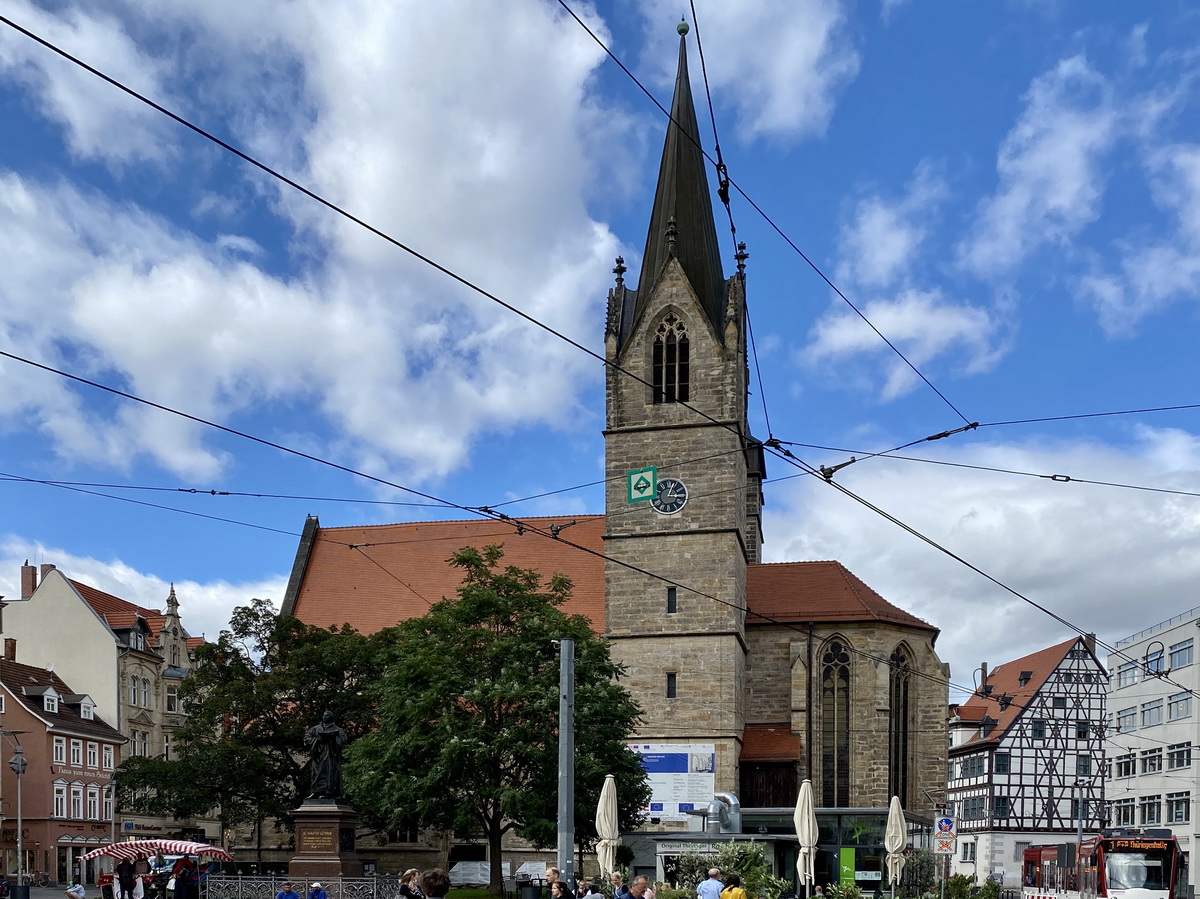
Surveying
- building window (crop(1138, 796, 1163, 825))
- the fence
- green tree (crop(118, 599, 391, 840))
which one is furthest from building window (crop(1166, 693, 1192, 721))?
the fence

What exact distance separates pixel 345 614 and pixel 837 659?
52.6 ft

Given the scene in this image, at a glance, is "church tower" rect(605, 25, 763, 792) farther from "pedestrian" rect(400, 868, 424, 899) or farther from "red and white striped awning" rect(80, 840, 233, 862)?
"pedestrian" rect(400, 868, 424, 899)

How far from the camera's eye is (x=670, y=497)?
38969mm

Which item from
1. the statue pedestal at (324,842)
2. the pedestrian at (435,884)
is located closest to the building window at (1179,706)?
the statue pedestal at (324,842)

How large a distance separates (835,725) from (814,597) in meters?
4.07

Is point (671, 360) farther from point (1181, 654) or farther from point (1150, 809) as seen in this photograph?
point (1150, 809)

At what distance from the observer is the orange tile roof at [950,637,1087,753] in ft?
185

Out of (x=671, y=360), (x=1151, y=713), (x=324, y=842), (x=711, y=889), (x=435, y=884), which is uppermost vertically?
(x=671, y=360)

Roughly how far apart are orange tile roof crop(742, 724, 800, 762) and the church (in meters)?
0.06

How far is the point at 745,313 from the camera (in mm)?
40000

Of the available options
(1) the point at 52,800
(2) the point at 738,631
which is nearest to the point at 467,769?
(2) the point at 738,631

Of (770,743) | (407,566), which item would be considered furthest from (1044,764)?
(407,566)

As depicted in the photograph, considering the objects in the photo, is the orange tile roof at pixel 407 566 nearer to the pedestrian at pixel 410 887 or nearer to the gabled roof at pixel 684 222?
the gabled roof at pixel 684 222

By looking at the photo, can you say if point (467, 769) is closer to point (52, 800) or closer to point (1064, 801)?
point (52, 800)
